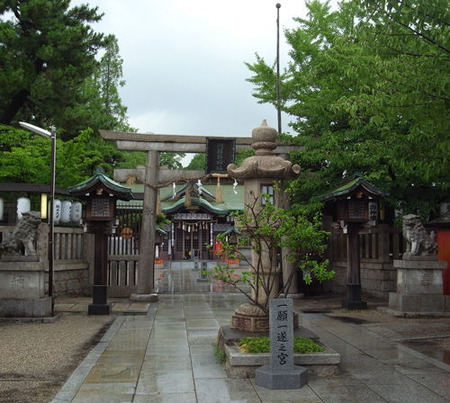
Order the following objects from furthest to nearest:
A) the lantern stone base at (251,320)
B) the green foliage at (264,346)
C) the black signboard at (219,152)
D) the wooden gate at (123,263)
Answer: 1. the wooden gate at (123,263)
2. the black signboard at (219,152)
3. the lantern stone base at (251,320)
4. the green foliage at (264,346)

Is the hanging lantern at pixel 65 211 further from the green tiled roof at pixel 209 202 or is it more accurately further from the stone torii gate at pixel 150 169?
the green tiled roof at pixel 209 202

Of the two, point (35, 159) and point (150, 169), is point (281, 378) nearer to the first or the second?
point (150, 169)

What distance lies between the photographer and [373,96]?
355 inches

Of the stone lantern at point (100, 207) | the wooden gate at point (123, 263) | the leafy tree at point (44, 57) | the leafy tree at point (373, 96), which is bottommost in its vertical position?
the wooden gate at point (123, 263)

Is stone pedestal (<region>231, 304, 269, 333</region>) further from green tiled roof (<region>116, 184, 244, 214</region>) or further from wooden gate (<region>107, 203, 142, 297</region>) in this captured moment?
green tiled roof (<region>116, 184, 244, 214</region>)

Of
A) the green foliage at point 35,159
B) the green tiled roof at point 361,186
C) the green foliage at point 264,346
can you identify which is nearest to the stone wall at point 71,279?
the green foliage at point 35,159

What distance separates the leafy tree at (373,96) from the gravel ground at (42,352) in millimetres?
6560

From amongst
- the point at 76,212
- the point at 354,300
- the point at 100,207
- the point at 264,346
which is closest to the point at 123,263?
the point at 76,212

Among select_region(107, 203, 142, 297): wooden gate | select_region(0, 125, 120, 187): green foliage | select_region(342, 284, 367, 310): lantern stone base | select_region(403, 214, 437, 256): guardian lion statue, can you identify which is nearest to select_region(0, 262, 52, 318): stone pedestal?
select_region(107, 203, 142, 297): wooden gate

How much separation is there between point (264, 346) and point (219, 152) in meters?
10.5

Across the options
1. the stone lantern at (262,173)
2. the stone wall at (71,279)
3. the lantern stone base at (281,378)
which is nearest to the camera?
the lantern stone base at (281,378)

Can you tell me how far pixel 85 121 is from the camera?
917 inches

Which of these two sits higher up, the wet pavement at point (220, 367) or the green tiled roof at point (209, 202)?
the green tiled roof at point (209, 202)

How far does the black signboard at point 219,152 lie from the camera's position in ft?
56.2
